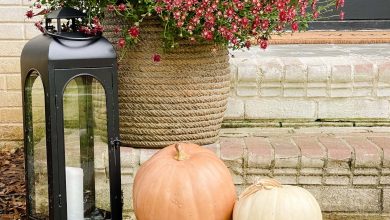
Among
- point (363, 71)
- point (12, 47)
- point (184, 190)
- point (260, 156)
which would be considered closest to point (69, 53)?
point (184, 190)

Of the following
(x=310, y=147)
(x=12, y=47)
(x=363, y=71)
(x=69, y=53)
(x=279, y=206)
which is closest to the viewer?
(x=69, y=53)

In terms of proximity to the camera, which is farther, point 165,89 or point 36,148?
point 165,89

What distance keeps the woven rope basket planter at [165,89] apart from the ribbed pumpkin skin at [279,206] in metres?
0.55

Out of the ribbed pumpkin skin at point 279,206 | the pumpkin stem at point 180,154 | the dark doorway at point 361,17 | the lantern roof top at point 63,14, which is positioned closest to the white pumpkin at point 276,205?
the ribbed pumpkin skin at point 279,206

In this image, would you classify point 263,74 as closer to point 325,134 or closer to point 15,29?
point 325,134

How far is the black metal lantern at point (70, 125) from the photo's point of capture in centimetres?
191

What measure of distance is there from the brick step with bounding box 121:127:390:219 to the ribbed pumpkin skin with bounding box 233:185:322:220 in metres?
0.46

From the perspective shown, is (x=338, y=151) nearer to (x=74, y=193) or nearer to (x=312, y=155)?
(x=312, y=155)

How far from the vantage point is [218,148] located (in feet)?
8.41

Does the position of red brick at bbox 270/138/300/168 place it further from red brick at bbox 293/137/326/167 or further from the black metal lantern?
the black metal lantern

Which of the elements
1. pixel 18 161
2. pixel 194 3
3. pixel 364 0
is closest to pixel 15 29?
pixel 18 161

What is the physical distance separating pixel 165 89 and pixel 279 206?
708mm

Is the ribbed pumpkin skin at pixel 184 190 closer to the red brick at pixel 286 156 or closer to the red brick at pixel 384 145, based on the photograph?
the red brick at pixel 286 156

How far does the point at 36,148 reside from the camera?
6.83 ft
